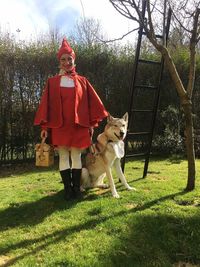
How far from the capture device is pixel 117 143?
19.5 ft

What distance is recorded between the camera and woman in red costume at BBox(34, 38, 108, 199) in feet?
18.2

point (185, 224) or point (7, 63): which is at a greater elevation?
point (7, 63)

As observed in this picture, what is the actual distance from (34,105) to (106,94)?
1.92m

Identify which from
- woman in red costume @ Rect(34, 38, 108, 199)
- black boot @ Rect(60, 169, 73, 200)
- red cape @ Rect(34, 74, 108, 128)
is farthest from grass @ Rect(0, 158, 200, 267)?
red cape @ Rect(34, 74, 108, 128)

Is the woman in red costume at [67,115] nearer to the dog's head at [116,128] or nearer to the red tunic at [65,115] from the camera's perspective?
the red tunic at [65,115]

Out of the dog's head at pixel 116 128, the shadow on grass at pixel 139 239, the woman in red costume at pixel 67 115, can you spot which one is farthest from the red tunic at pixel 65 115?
the shadow on grass at pixel 139 239

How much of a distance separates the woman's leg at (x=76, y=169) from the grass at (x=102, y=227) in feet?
0.58

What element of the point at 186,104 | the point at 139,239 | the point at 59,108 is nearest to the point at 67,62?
the point at 59,108

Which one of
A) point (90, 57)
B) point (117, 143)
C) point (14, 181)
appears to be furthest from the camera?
point (90, 57)

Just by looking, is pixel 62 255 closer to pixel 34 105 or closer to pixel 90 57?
pixel 34 105

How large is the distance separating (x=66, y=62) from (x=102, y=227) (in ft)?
7.85

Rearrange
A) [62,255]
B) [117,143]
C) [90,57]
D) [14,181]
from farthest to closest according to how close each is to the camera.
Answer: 1. [90,57]
2. [14,181]
3. [117,143]
4. [62,255]

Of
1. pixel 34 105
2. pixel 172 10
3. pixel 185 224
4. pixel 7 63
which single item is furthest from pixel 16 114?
pixel 185 224

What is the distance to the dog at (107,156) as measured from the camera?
5785 mm
